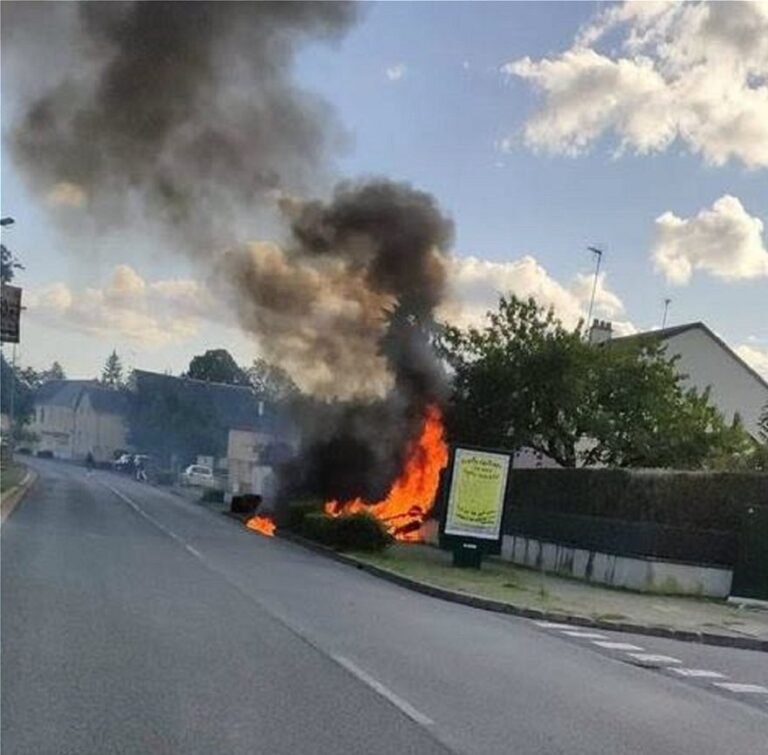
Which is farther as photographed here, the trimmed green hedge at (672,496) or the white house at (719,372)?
the white house at (719,372)

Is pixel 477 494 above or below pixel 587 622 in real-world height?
above

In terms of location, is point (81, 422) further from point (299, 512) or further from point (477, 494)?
point (477, 494)

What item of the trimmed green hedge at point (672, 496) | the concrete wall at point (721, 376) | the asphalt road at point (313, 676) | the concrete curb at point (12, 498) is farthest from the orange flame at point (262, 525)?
the concrete wall at point (721, 376)

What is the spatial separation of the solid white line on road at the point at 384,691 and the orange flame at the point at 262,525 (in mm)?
20385

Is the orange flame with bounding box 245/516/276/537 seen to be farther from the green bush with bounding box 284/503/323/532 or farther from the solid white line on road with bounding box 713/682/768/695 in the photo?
the solid white line on road with bounding box 713/682/768/695

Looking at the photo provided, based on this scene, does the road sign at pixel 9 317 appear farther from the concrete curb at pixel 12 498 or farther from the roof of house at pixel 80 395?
the roof of house at pixel 80 395

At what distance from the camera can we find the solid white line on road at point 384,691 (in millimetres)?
6371

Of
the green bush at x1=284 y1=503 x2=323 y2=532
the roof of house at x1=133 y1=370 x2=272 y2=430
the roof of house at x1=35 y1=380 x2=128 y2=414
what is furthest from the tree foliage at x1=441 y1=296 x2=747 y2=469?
the roof of house at x1=35 y1=380 x2=128 y2=414

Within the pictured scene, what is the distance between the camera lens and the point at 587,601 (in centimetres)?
1567

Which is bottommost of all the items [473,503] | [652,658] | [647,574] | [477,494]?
[652,658]

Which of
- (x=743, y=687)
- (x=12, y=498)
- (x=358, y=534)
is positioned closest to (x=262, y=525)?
(x=12, y=498)

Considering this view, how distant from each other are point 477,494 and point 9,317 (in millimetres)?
9670

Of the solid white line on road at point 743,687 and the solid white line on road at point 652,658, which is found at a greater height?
the solid white line on road at point 743,687

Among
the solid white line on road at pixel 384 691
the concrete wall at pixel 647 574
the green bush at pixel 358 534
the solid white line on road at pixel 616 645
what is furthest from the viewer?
the green bush at pixel 358 534
